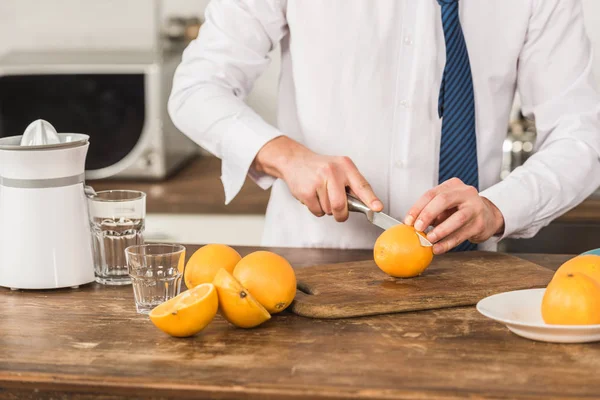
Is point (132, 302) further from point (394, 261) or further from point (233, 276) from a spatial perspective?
point (394, 261)

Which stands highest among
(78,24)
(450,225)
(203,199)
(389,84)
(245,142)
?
(78,24)

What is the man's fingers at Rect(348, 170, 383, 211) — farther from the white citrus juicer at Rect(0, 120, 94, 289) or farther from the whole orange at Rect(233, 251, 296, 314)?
the white citrus juicer at Rect(0, 120, 94, 289)

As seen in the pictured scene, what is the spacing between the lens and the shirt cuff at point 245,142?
1608mm

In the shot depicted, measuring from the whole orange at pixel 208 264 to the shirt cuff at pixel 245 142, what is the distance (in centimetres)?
39

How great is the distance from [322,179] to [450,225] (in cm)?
22

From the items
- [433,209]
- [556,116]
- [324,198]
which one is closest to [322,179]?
[324,198]

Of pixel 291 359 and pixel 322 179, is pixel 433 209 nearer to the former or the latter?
pixel 322 179

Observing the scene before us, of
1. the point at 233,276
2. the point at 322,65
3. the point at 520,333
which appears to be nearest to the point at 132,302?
the point at 233,276

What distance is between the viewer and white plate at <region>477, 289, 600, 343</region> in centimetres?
105

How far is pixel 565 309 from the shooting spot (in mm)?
1074

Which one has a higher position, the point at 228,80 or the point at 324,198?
the point at 228,80

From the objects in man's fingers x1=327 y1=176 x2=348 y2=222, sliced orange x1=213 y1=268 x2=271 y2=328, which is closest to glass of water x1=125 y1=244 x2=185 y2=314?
sliced orange x1=213 y1=268 x2=271 y2=328

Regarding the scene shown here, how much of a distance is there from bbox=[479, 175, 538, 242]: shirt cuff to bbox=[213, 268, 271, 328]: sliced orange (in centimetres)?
58

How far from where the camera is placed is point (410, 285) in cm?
131
